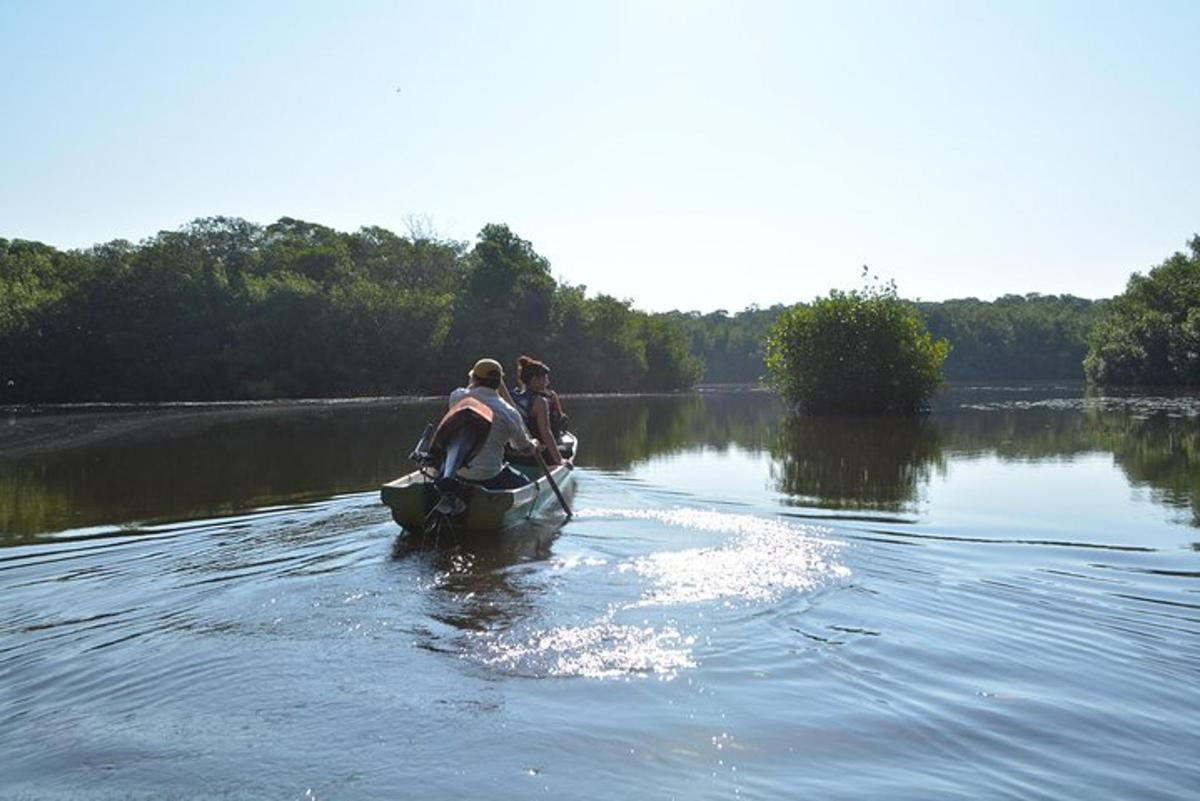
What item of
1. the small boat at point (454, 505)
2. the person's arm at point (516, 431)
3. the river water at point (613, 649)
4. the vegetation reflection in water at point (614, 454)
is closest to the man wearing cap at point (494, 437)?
the person's arm at point (516, 431)

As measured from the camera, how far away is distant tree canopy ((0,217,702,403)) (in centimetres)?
6016

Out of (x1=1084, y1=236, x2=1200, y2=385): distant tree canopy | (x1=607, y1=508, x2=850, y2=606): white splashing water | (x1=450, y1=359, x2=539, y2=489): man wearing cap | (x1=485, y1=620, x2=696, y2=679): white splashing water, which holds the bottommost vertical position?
(x1=485, y1=620, x2=696, y2=679): white splashing water

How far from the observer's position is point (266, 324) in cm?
6116

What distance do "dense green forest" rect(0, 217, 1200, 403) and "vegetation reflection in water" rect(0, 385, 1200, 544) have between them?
23049 millimetres

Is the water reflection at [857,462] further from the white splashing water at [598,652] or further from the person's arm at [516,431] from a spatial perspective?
the white splashing water at [598,652]

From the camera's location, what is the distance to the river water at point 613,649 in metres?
4.68

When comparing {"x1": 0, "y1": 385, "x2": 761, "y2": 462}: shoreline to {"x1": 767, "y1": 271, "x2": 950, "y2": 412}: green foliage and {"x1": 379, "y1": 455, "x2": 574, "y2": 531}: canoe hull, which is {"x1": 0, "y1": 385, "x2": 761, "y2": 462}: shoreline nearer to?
{"x1": 379, "y1": 455, "x2": 574, "y2": 531}: canoe hull

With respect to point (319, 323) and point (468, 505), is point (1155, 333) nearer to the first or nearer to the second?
point (319, 323)

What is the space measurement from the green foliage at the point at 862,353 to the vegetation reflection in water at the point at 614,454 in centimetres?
176

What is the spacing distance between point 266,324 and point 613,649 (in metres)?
58.4

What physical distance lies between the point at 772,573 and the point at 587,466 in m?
10.6

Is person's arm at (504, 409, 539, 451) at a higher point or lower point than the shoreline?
higher

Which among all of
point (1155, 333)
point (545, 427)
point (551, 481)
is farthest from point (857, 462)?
point (1155, 333)

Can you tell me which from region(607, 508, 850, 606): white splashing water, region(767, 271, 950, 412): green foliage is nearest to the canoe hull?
region(607, 508, 850, 606): white splashing water
